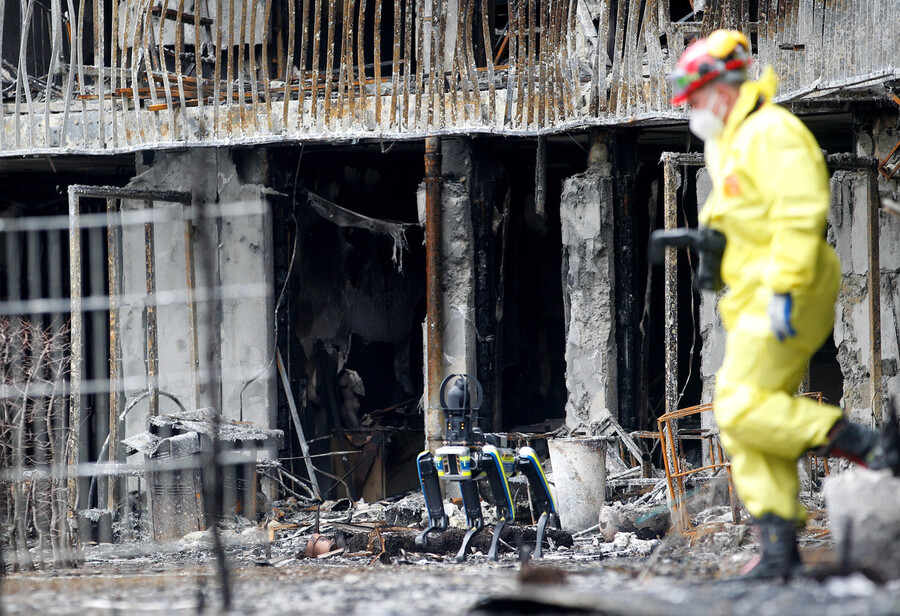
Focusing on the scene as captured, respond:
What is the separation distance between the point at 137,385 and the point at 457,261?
310 centimetres

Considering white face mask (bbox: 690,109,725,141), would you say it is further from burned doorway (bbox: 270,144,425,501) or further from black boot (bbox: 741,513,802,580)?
burned doorway (bbox: 270,144,425,501)

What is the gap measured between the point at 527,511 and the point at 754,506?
206 inches

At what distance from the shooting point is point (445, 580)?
199 inches

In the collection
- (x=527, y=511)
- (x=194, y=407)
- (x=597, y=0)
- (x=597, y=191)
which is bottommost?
(x=527, y=511)

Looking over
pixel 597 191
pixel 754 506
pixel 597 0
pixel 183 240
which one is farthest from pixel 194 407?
pixel 754 506

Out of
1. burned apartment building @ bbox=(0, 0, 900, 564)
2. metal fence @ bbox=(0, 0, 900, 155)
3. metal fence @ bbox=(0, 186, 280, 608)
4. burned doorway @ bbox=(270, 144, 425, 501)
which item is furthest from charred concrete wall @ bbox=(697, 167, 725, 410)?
metal fence @ bbox=(0, 186, 280, 608)

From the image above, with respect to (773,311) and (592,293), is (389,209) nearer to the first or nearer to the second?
(592,293)

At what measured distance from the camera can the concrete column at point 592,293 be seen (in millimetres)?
10336

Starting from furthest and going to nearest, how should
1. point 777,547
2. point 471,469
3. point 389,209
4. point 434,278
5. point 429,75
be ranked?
1. point 389,209
2. point 434,278
3. point 429,75
4. point 471,469
5. point 777,547

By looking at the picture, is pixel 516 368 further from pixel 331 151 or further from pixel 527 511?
pixel 527 511

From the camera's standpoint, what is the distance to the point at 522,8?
9828mm

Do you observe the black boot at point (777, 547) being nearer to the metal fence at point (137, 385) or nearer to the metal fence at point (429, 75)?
the metal fence at point (429, 75)

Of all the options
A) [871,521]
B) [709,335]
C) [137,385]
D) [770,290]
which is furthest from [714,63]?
[137,385]

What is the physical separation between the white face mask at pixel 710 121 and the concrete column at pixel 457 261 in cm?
588
